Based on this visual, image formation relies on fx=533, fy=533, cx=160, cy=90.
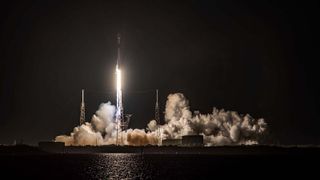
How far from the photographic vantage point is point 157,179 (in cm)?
13900

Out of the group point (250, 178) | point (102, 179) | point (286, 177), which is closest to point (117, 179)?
point (102, 179)

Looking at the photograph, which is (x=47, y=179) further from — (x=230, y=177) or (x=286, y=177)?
(x=286, y=177)

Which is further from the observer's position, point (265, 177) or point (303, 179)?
point (265, 177)

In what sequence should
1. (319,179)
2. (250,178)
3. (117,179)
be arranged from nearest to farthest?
(319,179), (250,178), (117,179)

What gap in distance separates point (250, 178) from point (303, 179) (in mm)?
13244

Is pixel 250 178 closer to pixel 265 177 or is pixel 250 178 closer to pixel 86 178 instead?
pixel 265 177

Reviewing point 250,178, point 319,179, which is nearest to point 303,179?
point 319,179

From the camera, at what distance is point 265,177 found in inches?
5517

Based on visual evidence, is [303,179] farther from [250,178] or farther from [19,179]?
[19,179]

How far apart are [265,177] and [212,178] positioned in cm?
1408

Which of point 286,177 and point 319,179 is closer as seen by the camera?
point 319,179

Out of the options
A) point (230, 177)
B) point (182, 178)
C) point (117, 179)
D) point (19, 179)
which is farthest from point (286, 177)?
point (19, 179)

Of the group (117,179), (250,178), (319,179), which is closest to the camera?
(319,179)

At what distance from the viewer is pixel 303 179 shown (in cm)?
13112
